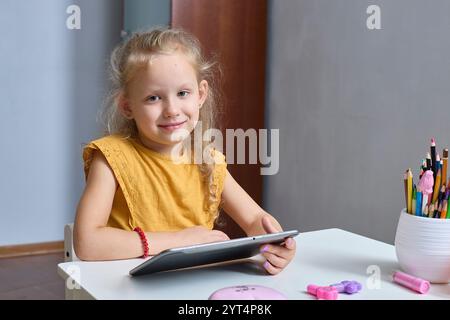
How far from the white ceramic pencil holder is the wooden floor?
1719 mm

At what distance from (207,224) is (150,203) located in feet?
0.47

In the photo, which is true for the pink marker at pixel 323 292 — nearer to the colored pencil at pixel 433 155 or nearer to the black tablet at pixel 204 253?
the black tablet at pixel 204 253

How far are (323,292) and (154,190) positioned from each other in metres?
0.53

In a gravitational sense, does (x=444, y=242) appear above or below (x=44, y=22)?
below

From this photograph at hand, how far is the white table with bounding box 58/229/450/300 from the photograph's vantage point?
2.70ft

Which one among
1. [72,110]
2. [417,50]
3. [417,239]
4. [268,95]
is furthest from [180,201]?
[72,110]

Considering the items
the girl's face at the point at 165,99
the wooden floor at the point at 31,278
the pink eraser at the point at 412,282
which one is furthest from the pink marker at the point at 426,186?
the wooden floor at the point at 31,278

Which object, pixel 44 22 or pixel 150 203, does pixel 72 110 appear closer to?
pixel 44 22

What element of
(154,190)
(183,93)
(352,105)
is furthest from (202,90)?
(352,105)

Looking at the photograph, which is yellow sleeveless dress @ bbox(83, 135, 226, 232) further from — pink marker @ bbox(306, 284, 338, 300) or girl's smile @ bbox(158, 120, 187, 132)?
pink marker @ bbox(306, 284, 338, 300)

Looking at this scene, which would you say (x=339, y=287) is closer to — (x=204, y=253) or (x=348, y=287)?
(x=348, y=287)

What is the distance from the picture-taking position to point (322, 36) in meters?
2.49

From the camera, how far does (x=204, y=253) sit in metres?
0.84

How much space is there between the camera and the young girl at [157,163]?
1.07 m
